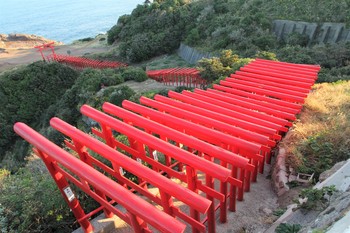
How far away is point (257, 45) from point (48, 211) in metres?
21.2

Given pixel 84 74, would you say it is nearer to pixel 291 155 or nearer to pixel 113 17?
pixel 291 155

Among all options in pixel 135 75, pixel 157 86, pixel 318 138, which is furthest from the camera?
pixel 135 75

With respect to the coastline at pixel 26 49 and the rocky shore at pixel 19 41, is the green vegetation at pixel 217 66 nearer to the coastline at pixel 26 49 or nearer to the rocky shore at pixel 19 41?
the coastline at pixel 26 49

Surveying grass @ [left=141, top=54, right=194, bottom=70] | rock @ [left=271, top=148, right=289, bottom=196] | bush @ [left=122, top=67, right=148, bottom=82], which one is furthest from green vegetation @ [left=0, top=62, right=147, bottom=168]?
rock @ [left=271, top=148, right=289, bottom=196]

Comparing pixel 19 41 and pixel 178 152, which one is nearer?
pixel 178 152

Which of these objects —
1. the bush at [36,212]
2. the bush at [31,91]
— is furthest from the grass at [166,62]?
the bush at [36,212]

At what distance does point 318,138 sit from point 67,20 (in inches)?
4032

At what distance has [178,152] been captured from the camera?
351 centimetres

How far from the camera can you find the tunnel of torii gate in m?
3.01

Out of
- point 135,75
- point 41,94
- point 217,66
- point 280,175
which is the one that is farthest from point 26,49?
point 280,175

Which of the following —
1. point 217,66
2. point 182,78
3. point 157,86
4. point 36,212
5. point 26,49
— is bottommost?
point 26,49

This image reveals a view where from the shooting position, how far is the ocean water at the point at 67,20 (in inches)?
3177

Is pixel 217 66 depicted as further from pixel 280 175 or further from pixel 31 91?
pixel 31 91

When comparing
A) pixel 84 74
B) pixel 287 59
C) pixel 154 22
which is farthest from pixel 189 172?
pixel 154 22
